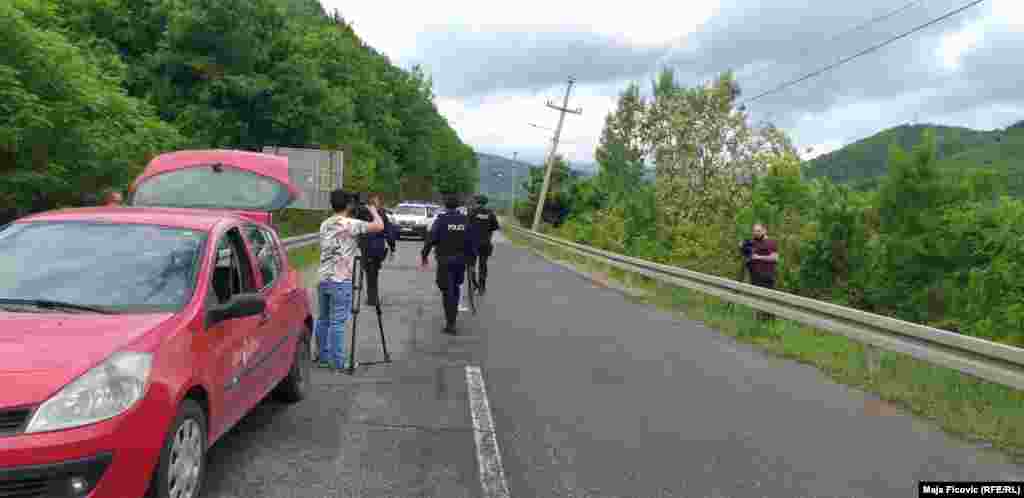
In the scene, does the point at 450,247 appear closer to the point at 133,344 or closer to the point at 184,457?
A: the point at 184,457

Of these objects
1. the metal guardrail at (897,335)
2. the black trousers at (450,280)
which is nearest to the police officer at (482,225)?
the black trousers at (450,280)

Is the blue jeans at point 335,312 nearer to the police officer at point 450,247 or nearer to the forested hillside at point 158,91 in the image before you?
the police officer at point 450,247

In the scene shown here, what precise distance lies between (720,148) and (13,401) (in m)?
33.5

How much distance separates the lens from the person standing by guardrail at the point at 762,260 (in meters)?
12.0

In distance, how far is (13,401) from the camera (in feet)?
9.91

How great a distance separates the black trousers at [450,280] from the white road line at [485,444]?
2.77 metres

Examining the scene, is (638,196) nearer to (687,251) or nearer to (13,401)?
(687,251)

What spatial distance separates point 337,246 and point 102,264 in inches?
127

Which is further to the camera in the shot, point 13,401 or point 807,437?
point 807,437

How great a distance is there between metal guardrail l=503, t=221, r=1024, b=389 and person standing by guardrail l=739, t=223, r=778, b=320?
35 centimetres

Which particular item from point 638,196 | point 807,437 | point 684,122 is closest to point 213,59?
point 638,196

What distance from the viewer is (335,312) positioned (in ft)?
24.5

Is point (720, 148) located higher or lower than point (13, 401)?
higher

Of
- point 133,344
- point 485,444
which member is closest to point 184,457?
point 133,344
